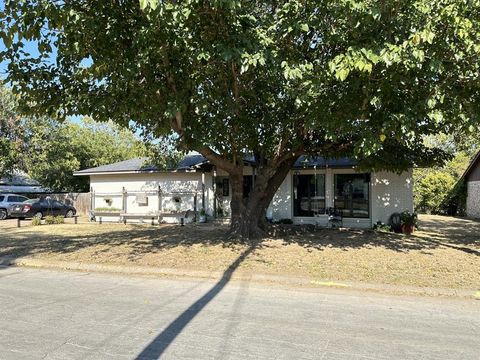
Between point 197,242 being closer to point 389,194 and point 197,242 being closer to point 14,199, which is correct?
point 389,194

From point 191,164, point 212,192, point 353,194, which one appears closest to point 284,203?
point 353,194

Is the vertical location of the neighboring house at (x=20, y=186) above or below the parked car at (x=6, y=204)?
above

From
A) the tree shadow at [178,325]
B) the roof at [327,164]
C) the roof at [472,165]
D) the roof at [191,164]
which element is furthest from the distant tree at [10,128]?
the roof at [472,165]

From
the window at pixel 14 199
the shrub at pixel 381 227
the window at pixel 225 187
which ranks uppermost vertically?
the window at pixel 225 187

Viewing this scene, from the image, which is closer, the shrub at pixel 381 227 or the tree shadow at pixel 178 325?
the tree shadow at pixel 178 325

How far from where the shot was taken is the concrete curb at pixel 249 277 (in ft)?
26.1

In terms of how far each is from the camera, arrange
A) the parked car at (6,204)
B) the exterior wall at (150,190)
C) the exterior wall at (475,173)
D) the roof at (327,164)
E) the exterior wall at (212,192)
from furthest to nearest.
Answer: the parked car at (6,204) → the exterior wall at (475,173) → the exterior wall at (150,190) → the roof at (327,164) → the exterior wall at (212,192)

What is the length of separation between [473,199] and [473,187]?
736 millimetres

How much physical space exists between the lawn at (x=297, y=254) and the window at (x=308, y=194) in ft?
14.7

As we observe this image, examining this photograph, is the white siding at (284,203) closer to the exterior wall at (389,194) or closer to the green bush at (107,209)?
the exterior wall at (389,194)

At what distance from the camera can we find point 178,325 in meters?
5.79

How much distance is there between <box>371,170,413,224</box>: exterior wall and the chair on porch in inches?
52.6

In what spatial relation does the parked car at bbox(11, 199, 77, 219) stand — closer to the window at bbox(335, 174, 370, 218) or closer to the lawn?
the lawn

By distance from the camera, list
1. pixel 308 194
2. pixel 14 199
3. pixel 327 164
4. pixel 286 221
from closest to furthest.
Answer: pixel 327 164 → pixel 286 221 → pixel 308 194 → pixel 14 199
